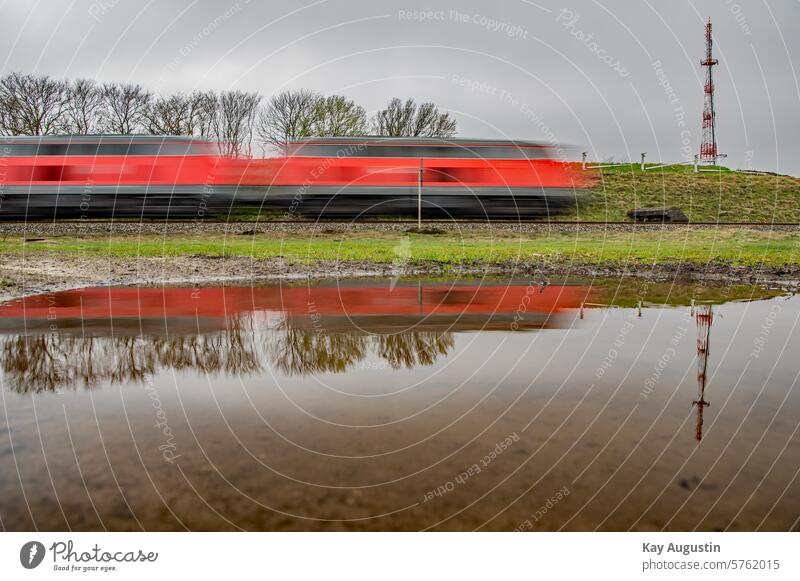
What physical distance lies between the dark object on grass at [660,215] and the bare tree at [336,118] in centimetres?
1731

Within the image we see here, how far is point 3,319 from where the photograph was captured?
9.92 meters

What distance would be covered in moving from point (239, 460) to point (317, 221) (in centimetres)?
2412

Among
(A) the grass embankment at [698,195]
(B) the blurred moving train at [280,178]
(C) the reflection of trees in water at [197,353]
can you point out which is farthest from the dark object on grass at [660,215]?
(C) the reflection of trees in water at [197,353]

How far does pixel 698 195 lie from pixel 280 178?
27.9 m

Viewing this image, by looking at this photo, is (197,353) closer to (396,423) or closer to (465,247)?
(396,423)

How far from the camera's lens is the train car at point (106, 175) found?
27.7 meters

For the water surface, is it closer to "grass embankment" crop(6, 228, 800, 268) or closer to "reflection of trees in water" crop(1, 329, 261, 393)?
"reflection of trees in water" crop(1, 329, 261, 393)

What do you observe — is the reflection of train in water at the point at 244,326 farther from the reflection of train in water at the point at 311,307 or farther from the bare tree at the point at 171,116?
the bare tree at the point at 171,116

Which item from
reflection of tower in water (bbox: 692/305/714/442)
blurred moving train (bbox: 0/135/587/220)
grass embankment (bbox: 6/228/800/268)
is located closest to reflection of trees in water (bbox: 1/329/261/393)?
reflection of tower in water (bbox: 692/305/714/442)

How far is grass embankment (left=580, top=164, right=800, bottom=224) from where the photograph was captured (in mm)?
37531

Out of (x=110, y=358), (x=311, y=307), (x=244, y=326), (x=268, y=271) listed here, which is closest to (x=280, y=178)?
(x=268, y=271)

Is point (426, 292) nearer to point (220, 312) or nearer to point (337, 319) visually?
point (337, 319)

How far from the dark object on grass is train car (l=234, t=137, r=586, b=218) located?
7482 millimetres
